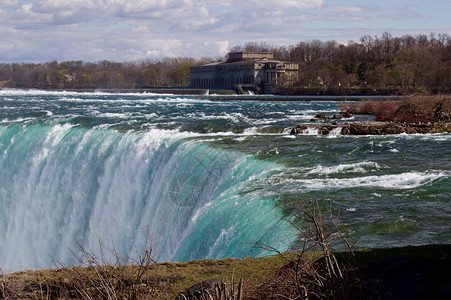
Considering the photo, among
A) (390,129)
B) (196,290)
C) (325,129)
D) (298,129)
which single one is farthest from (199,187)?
(390,129)

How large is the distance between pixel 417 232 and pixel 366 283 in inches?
210

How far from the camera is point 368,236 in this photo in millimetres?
11117

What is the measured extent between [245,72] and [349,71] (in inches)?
1058

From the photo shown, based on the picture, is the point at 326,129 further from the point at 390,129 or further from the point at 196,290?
the point at 196,290

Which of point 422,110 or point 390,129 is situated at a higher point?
point 422,110

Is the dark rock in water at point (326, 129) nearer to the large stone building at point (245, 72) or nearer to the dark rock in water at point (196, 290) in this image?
the dark rock in water at point (196, 290)

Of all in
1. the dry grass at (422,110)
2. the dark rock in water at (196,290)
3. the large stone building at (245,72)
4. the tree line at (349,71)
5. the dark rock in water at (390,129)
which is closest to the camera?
the dark rock in water at (196,290)

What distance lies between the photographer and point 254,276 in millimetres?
8188

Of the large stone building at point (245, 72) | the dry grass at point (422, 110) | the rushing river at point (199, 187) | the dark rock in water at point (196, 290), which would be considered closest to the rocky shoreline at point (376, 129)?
the rushing river at point (199, 187)

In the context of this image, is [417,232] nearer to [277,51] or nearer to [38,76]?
[277,51]

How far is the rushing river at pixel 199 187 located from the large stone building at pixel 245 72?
3779 inches

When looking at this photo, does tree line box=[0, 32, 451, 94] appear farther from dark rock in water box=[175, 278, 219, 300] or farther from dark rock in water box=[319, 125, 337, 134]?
dark rock in water box=[175, 278, 219, 300]

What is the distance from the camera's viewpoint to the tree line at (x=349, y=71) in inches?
3957

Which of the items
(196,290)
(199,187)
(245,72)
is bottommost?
(199,187)
